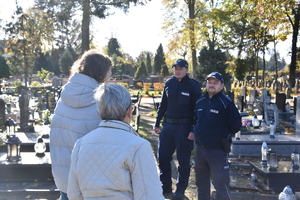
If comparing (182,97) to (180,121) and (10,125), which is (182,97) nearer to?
(180,121)

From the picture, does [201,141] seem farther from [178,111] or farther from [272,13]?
[272,13]

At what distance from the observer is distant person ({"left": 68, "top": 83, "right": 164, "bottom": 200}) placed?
1.88m

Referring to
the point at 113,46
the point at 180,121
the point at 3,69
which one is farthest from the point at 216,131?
the point at 113,46

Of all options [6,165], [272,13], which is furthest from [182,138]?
[272,13]

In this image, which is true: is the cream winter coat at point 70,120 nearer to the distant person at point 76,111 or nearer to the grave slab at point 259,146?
the distant person at point 76,111

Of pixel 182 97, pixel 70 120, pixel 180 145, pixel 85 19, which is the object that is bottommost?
pixel 180 145

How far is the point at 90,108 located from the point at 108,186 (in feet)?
3.14

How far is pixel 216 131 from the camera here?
435 cm

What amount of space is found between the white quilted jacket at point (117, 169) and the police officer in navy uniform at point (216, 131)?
249 cm

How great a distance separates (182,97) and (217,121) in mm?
996

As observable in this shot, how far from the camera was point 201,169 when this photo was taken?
14.8 feet

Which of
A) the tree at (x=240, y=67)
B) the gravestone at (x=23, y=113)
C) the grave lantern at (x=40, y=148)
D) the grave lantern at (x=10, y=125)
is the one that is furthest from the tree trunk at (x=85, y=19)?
the tree at (x=240, y=67)

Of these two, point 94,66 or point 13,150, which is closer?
point 94,66

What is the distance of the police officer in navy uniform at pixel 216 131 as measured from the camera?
4.26 m
